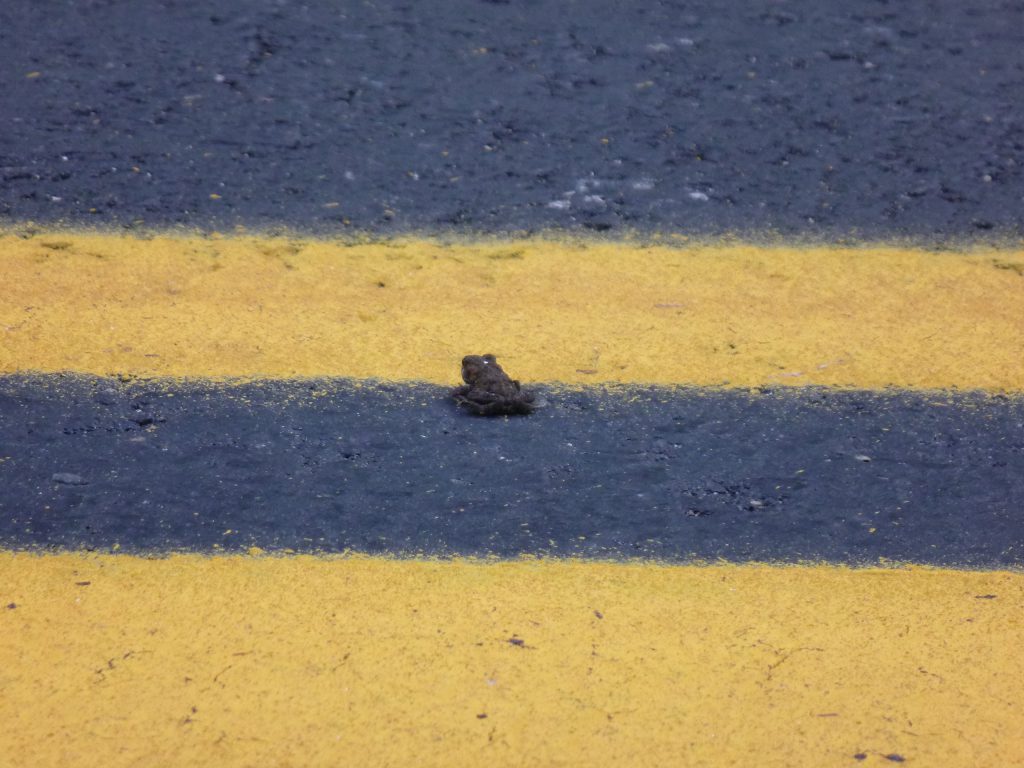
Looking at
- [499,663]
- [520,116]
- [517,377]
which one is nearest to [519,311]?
[517,377]

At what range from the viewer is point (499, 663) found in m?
2.38

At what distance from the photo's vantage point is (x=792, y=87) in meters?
5.09

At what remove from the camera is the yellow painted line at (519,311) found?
346 cm

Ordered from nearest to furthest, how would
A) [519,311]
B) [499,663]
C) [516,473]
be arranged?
[499,663] → [516,473] → [519,311]

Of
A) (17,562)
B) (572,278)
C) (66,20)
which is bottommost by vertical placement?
(17,562)

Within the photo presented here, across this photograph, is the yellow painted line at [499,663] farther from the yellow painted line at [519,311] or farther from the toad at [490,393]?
the yellow painted line at [519,311]

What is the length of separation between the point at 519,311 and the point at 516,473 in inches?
33.8

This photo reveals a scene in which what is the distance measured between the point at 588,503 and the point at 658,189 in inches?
75.7

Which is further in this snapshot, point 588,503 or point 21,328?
point 21,328

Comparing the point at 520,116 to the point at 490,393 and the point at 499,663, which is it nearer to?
the point at 490,393

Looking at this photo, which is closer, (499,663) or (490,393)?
(499,663)

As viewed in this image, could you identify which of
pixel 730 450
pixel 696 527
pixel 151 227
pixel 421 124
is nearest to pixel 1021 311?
pixel 730 450

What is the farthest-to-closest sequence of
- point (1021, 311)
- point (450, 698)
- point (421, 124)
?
point (421, 124) < point (1021, 311) < point (450, 698)

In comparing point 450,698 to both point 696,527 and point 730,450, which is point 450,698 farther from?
point 730,450
